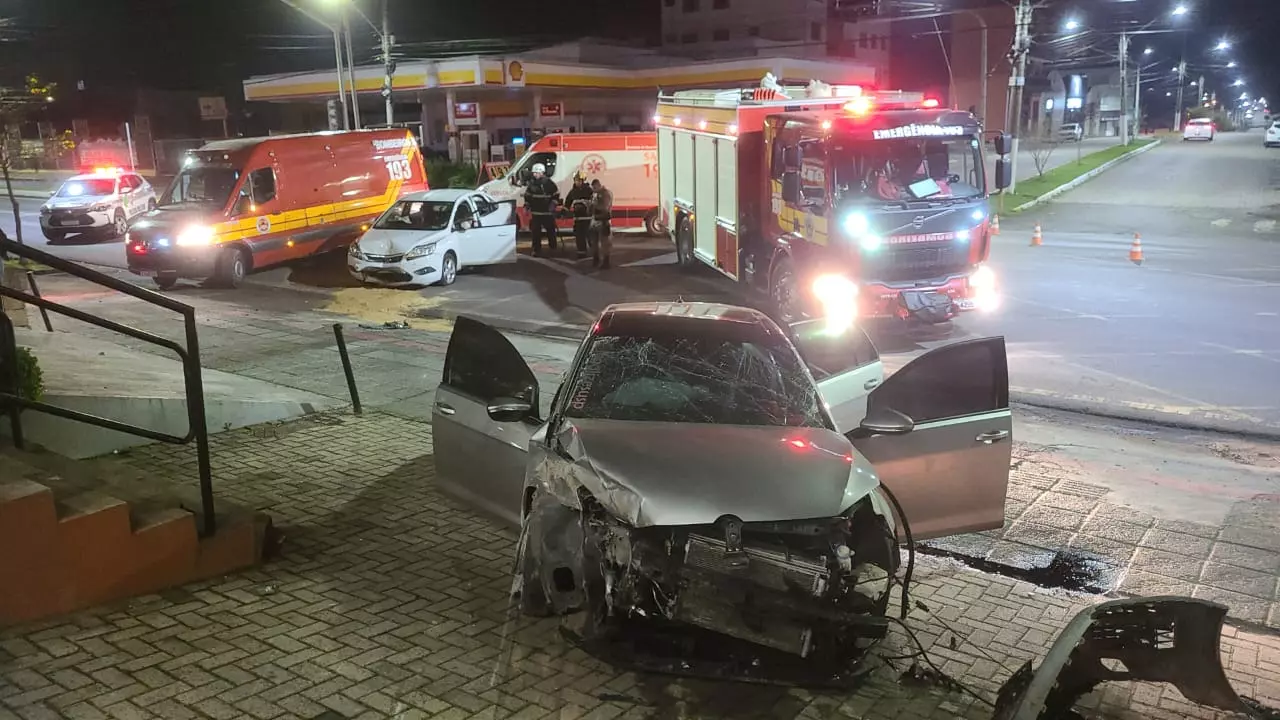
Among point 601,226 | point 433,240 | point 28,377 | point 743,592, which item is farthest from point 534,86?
point 743,592

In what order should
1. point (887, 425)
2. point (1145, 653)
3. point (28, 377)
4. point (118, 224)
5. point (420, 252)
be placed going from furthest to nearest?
point (118, 224), point (420, 252), point (28, 377), point (887, 425), point (1145, 653)

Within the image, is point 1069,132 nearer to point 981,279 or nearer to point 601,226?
point 601,226

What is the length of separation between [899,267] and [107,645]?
30.4 ft

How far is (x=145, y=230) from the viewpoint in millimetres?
16203

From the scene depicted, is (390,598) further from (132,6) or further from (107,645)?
(132,6)

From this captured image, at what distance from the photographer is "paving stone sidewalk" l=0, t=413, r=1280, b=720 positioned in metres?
4.01

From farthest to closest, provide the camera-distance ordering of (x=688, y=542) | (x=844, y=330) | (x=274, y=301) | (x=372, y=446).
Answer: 1. (x=274, y=301)
2. (x=372, y=446)
3. (x=844, y=330)
4. (x=688, y=542)

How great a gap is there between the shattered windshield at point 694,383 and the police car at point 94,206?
2124 cm

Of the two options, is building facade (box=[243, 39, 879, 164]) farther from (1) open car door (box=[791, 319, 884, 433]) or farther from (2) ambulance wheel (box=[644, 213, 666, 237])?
(1) open car door (box=[791, 319, 884, 433])

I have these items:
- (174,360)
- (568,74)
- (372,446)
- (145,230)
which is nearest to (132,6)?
(568,74)

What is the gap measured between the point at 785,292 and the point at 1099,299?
526 cm

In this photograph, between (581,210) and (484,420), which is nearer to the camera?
(484,420)

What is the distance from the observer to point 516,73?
33875 millimetres

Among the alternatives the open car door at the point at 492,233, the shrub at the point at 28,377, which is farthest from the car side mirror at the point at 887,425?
the open car door at the point at 492,233
